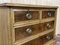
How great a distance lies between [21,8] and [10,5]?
0.49ft

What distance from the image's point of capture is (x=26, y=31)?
1010 millimetres

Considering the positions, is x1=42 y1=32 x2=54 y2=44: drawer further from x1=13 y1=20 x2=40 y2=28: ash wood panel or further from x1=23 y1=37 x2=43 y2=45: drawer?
x1=13 y1=20 x2=40 y2=28: ash wood panel

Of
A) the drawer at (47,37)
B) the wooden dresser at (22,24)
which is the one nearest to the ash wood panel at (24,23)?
the wooden dresser at (22,24)

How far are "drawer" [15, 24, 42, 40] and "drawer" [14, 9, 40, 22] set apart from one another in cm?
9

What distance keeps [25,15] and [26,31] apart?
15 cm

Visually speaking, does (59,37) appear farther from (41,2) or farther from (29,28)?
(29,28)

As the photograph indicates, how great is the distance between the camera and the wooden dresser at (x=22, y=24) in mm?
841

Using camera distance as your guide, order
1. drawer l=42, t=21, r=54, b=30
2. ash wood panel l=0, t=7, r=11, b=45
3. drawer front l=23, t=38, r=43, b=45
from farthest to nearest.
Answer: drawer l=42, t=21, r=54, b=30 < drawer front l=23, t=38, r=43, b=45 < ash wood panel l=0, t=7, r=11, b=45

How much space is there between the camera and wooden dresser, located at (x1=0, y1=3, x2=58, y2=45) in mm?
841

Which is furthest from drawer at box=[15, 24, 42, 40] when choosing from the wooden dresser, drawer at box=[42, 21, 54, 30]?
drawer at box=[42, 21, 54, 30]

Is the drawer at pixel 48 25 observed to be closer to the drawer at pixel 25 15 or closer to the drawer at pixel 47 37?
the drawer at pixel 47 37

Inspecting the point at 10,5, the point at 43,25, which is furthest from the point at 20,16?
the point at 43,25

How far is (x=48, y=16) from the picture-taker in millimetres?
1416

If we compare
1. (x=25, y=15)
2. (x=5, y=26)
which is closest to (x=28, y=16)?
(x=25, y=15)
